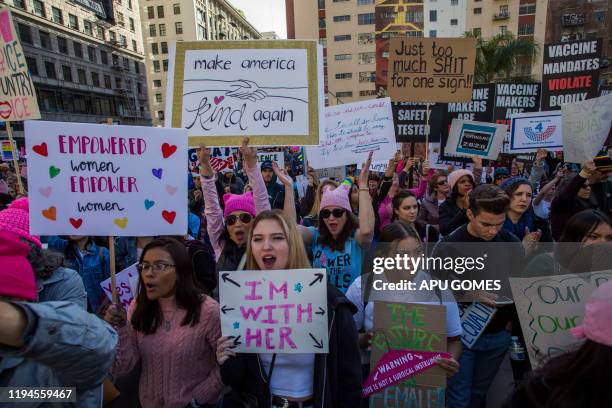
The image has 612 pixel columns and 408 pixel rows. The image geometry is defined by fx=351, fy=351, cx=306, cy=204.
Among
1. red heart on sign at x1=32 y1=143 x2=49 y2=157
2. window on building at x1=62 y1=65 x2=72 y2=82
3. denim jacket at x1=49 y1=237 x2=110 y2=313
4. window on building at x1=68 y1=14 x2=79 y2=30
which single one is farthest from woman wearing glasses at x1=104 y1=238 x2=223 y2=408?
window on building at x1=68 y1=14 x2=79 y2=30

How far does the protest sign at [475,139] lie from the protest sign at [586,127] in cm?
128

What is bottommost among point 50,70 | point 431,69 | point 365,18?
point 431,69

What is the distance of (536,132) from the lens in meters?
6.49

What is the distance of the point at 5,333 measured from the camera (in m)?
0.83

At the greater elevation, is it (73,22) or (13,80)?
(73,22)

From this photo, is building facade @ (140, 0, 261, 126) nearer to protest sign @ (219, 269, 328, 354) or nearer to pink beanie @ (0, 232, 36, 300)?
protest sign @ (219, 269, 328, 354)

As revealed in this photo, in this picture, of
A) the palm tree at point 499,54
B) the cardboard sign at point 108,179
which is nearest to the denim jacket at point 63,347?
the cardboard sign at point 108,179

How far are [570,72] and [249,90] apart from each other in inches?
274

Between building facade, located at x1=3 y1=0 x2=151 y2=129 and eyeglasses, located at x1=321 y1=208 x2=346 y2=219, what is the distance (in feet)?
143

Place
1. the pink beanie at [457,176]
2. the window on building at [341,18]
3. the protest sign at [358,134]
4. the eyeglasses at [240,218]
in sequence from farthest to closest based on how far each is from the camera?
the window on building at [341,18] → the protest sign at [358,134] → the pink beanie at [457,176] → the eyeglasses at [240,218]

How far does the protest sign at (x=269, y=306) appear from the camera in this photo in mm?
1789

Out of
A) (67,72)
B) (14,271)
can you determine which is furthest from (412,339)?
(67,72)

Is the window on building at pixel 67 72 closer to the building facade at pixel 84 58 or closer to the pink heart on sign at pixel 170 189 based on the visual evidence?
the building facade at pixel 84 58

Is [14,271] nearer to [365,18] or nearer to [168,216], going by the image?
[168,216]
